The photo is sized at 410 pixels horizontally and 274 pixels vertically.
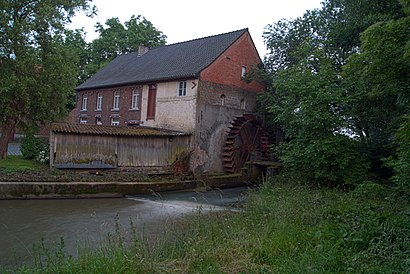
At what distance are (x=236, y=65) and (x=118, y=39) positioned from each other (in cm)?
1616

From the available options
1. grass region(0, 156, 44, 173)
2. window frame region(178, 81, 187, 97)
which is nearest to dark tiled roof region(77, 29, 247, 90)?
window frame region(178, 81, 187, 97)

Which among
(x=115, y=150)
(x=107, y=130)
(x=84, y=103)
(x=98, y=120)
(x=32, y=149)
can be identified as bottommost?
(x=32, y=149)

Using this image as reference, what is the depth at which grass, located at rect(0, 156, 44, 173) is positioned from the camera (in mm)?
15148

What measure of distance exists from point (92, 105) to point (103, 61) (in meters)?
8.38

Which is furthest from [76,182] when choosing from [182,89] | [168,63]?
[168,63]

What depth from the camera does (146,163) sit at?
19266mm

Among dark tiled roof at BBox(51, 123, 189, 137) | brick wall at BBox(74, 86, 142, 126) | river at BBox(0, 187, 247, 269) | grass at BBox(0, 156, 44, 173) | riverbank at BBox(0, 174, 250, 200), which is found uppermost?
brick wall at BBox(74, 86, 142, 126)

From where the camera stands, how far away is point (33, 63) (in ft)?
55.8

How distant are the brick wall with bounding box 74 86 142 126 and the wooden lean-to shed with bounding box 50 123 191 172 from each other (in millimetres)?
4406

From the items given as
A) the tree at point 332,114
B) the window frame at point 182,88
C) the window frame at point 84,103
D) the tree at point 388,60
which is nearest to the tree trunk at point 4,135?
the window frame at point 182,88

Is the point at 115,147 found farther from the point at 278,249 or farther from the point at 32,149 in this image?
the point at 278,249

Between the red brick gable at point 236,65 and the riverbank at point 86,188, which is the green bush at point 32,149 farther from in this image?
the red brick gable at point 236,65

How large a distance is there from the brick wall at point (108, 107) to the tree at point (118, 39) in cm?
715

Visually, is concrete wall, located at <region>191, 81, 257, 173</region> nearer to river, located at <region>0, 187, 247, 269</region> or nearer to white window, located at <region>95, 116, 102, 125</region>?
river, located at <region>0, 187, 247, 269</region>
